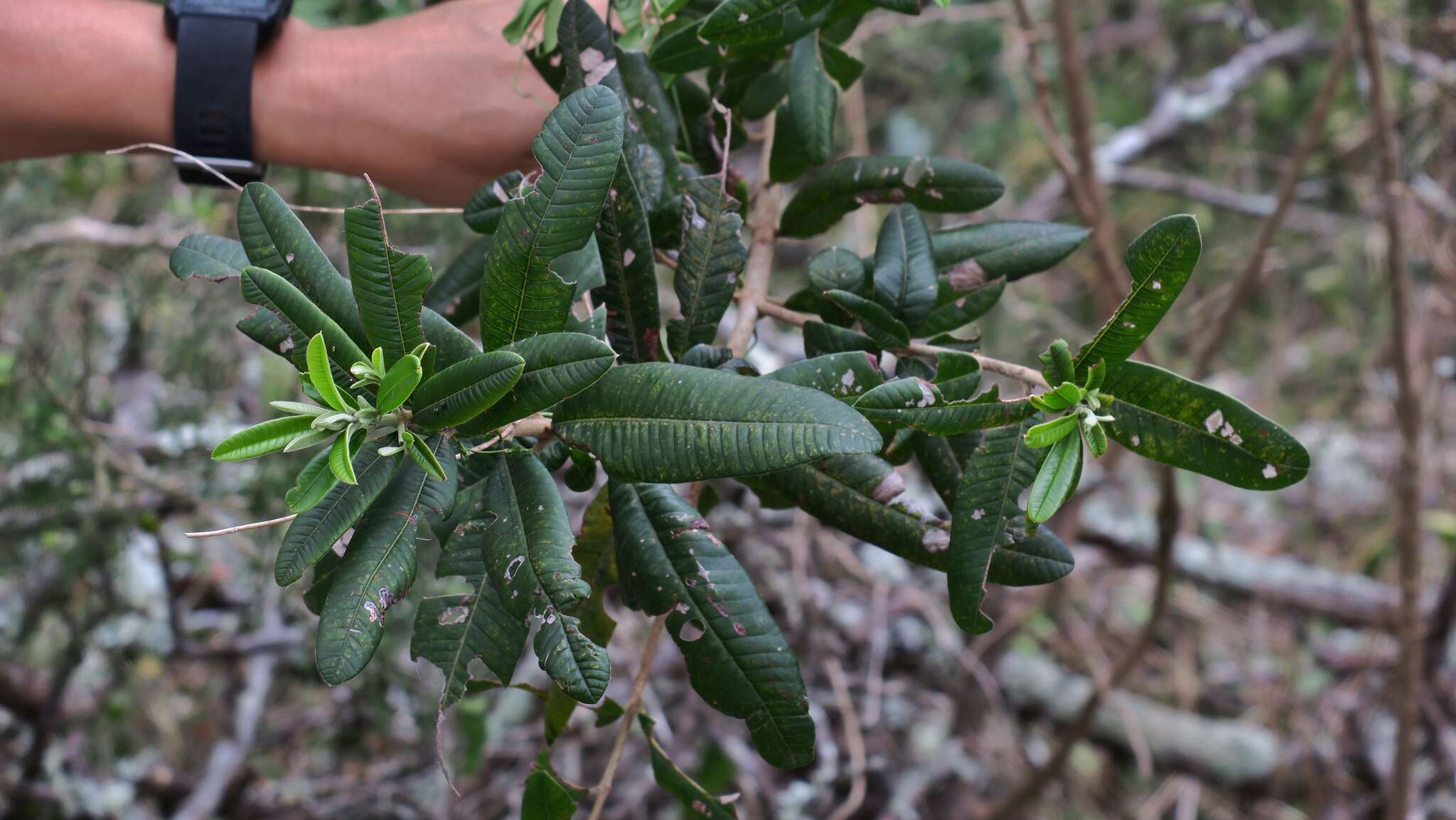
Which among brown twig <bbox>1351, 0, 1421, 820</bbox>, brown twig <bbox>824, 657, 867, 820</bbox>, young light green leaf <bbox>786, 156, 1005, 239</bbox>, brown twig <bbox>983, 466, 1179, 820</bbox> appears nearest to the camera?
young light green leaf <bbox>786, 156, 1005, 239</bbox>

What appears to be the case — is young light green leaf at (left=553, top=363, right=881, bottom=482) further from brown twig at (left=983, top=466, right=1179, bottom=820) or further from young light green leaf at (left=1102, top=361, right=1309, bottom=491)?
brown twig at (left=983, top=466, right=1179, bottom=820)

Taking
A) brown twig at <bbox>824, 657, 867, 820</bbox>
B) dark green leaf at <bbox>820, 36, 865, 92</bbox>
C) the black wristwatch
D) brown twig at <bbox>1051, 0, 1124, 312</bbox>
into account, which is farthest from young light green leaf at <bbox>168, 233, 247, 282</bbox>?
brown twig at <bbox>1051, 0, 1124, 312</bbox>

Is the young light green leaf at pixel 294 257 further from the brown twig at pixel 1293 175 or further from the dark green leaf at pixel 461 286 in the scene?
the brown twig at pixel 1293 175

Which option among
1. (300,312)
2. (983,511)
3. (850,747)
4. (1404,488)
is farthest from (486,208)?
(1404,488)

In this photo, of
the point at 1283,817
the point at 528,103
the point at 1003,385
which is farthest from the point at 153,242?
the point at 1283,817

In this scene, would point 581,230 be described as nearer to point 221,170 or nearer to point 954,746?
point 221,170

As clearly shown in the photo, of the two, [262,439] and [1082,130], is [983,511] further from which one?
[1082,130]

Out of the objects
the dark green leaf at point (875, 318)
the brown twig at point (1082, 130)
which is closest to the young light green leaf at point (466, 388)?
the dark green leaf at point (875, 318)
